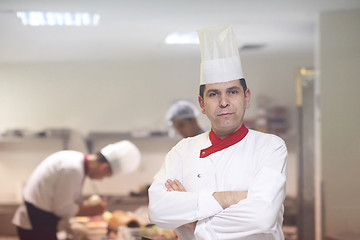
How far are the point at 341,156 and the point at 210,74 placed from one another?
83.0 inches

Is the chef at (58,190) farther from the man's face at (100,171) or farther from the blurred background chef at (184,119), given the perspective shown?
the blurred background chef at (184,119)

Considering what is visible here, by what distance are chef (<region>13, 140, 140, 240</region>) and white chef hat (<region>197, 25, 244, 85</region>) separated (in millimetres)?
1870

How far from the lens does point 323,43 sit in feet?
11.6

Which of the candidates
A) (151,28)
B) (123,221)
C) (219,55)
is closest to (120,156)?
(123,221)

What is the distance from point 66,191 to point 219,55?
76.7 inches

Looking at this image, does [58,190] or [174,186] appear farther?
[58,190]

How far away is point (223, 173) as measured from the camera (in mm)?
1711

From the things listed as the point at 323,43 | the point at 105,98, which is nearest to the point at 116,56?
the point at 105,98

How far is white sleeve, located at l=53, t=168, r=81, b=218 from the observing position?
10.8 ft

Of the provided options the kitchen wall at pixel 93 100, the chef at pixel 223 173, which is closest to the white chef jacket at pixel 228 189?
the chef at pixel 223 173

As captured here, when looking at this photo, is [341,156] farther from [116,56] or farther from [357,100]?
[116,56]

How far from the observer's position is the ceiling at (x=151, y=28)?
3.33m

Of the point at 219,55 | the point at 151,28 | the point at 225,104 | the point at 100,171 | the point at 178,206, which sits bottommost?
the point at 100,171

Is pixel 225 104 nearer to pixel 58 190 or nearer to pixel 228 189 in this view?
pixel 228 189
